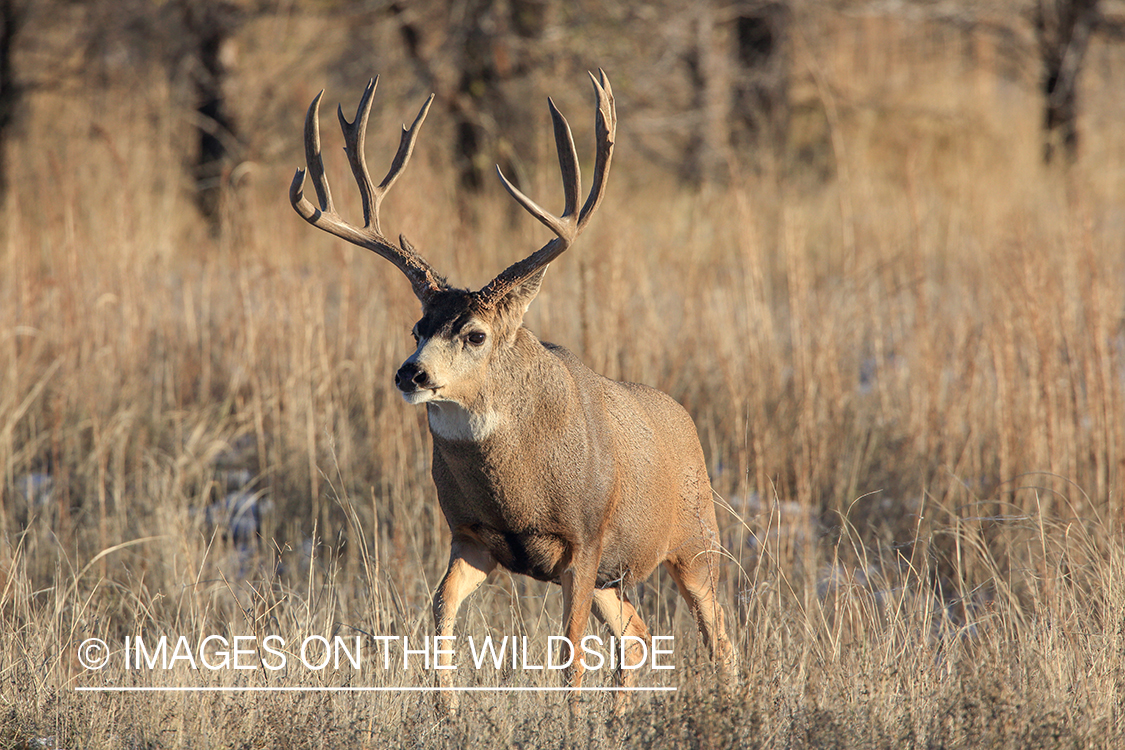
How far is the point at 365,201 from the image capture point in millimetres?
3893

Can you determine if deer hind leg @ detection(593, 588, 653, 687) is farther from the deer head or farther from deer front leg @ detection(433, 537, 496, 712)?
the deer head

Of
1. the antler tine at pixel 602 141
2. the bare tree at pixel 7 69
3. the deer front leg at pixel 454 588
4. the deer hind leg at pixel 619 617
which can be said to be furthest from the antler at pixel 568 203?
the bare tree at pixel 7 69

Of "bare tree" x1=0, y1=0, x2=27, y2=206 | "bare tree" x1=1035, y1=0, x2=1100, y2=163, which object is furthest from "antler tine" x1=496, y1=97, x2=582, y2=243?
"bare tree" x1=1035, y1=0, x2=1100, y2=163

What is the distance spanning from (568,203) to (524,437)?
78 cm

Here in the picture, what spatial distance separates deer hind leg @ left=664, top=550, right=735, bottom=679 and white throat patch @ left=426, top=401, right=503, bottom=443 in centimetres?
103

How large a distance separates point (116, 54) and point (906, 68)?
453 inches

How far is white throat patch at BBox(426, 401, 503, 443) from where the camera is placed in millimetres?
3383

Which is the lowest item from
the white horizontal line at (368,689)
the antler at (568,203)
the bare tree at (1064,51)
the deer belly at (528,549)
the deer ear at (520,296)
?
the white horizontal line at (368,689)

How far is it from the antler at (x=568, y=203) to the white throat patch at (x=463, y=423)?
0.33 m

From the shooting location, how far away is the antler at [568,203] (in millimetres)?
3488

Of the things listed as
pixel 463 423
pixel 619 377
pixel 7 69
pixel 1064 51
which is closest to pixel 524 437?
pixel 463 423

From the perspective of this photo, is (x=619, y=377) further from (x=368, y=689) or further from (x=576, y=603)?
(x=368, y=689)

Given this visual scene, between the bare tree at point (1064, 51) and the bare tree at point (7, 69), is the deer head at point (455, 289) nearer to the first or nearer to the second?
the bare tree at point (7, 69)

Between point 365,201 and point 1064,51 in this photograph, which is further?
point 1064,51
